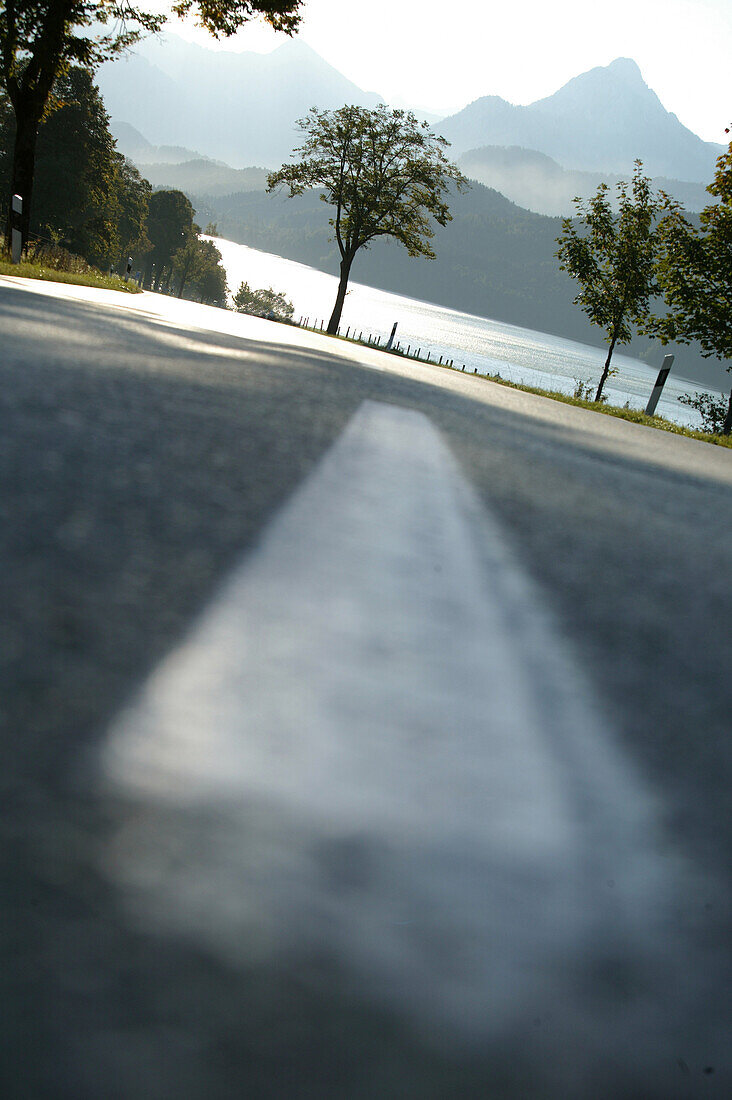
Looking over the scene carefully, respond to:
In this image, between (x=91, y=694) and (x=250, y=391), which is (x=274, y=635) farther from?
(x=250, y=391)

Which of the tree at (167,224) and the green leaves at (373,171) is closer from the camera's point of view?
the green leaves at (373,171)

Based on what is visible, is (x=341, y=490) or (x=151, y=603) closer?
(x=151, y=603)

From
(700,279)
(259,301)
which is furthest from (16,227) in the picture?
(259,301)

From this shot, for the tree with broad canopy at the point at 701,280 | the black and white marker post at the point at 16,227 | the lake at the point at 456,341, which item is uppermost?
the lake at the point at 456,341

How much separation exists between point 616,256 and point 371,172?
541 inches

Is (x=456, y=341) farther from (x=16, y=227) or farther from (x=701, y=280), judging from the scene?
(x=16, y=227)

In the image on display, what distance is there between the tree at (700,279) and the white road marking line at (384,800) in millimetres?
19257

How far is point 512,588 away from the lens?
4.24ft

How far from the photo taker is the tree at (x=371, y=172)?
33.3 metres

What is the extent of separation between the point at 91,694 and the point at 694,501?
252cm

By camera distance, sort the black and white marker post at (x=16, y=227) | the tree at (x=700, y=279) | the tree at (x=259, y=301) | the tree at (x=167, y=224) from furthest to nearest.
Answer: the tree at (x=259, y=301) < the tree at (x=167, y=224) < the tree at (x=700, y=279) < the black and white marker post at (x=16, y=227)

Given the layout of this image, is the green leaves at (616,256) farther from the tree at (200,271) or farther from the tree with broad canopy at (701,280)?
the tree at (200,271)

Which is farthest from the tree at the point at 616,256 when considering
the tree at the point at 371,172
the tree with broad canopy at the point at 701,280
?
the tree at the point at 371,172

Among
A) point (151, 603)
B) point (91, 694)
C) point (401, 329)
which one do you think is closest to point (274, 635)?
point (151, 603)
